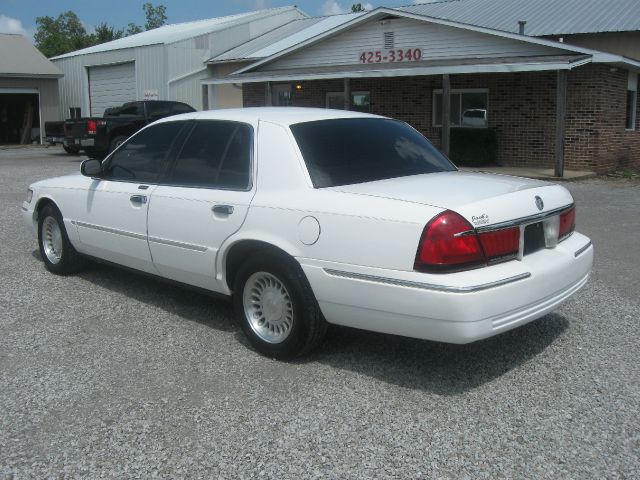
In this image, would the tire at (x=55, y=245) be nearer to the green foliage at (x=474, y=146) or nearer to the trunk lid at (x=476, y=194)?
the trunk lid at (x=476, y=194)

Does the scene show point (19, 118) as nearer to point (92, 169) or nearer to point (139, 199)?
point (92, 169)

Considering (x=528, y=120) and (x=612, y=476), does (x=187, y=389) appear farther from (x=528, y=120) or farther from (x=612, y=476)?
(x=528, y=120)

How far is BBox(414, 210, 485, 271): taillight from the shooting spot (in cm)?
367

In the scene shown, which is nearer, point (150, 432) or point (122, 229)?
point (150, 432)

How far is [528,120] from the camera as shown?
19.2 m

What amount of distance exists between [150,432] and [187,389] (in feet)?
1.75

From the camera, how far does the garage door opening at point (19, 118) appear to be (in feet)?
110

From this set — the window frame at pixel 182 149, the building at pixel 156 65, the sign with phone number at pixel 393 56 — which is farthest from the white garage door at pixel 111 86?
the window frame at pixel 182 149

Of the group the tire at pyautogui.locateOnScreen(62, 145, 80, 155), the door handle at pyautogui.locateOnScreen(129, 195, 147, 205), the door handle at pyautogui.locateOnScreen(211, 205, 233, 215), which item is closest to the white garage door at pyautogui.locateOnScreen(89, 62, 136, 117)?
the tire at pyautogui.locateOnScreen(62, 145, 80, 155)

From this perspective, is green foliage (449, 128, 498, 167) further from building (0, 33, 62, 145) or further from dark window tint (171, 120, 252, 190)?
building (0, 33, 62, 145)

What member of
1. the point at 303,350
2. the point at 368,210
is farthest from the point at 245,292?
the point at 368,210

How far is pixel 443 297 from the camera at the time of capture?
11.9 feet

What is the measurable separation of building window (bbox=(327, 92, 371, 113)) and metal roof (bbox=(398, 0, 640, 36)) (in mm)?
3055

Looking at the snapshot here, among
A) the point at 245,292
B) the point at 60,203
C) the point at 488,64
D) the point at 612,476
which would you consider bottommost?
the point at 612,476
